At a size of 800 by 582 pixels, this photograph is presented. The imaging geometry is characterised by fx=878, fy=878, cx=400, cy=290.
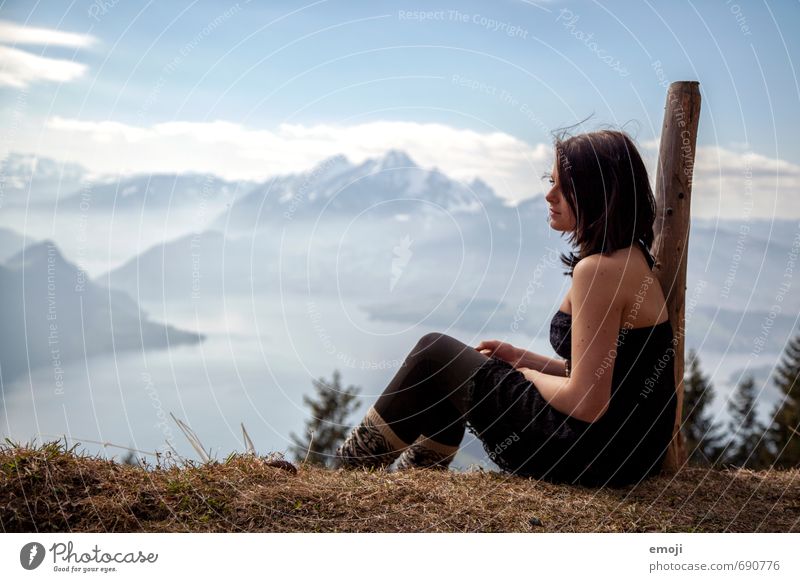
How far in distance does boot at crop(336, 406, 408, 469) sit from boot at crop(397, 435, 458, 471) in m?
0.09

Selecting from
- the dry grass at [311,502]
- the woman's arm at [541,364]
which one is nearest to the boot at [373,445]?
the dry grass at [311,502]

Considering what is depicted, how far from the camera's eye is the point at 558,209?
4488 millimetres

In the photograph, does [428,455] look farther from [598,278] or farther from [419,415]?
[598,278]

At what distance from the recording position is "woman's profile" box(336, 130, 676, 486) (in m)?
4.18

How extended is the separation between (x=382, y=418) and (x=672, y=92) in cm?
261

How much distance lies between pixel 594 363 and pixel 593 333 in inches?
5.7

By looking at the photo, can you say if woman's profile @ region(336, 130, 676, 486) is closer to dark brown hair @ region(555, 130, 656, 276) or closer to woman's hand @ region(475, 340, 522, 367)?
dark brown hair @ region(555, 130, 656, 276)

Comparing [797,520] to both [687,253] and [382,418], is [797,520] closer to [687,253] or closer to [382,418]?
[687,253]

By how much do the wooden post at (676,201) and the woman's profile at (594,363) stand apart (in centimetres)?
78

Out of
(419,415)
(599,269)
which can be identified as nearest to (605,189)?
(599,269)
